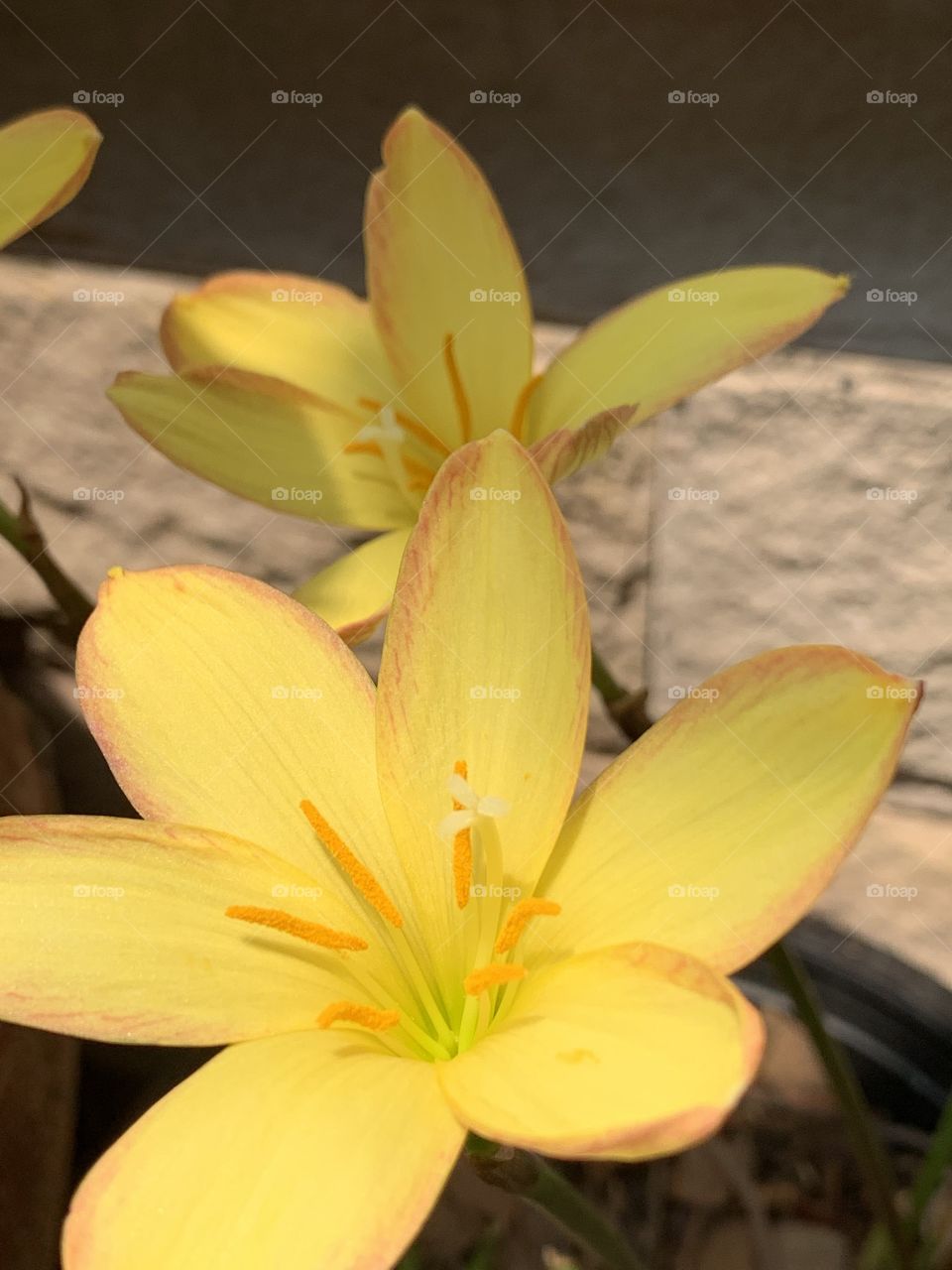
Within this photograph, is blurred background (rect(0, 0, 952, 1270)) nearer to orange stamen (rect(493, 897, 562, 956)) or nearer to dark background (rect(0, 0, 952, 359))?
dark background (rect(0, 0, 952, 359))

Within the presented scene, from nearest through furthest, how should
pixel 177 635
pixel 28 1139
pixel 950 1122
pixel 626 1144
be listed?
1. pixel 626 1144
2. pixel 177 635
3. pixel 950 1122
4. pixel 28 1139

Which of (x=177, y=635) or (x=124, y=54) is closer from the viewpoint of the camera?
(x=177, y=635)

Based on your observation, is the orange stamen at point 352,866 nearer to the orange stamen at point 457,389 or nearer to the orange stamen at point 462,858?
the orange stamen at point 462,858

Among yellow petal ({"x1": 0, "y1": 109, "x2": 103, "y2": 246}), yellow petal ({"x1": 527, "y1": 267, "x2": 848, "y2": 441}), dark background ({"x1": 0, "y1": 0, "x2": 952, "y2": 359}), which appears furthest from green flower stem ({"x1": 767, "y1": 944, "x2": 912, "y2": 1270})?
dark background ({"x1": 0, "y1": 0, "x2": 952, "y2": 359})

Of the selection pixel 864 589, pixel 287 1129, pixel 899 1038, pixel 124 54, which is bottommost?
pixel 899 1038

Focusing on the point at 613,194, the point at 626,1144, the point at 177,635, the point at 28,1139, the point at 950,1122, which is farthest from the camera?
the point at 613,194

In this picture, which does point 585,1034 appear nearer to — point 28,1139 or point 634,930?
point 634,930

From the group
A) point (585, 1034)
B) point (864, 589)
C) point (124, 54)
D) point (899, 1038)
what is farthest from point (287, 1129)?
point (124, 54)
